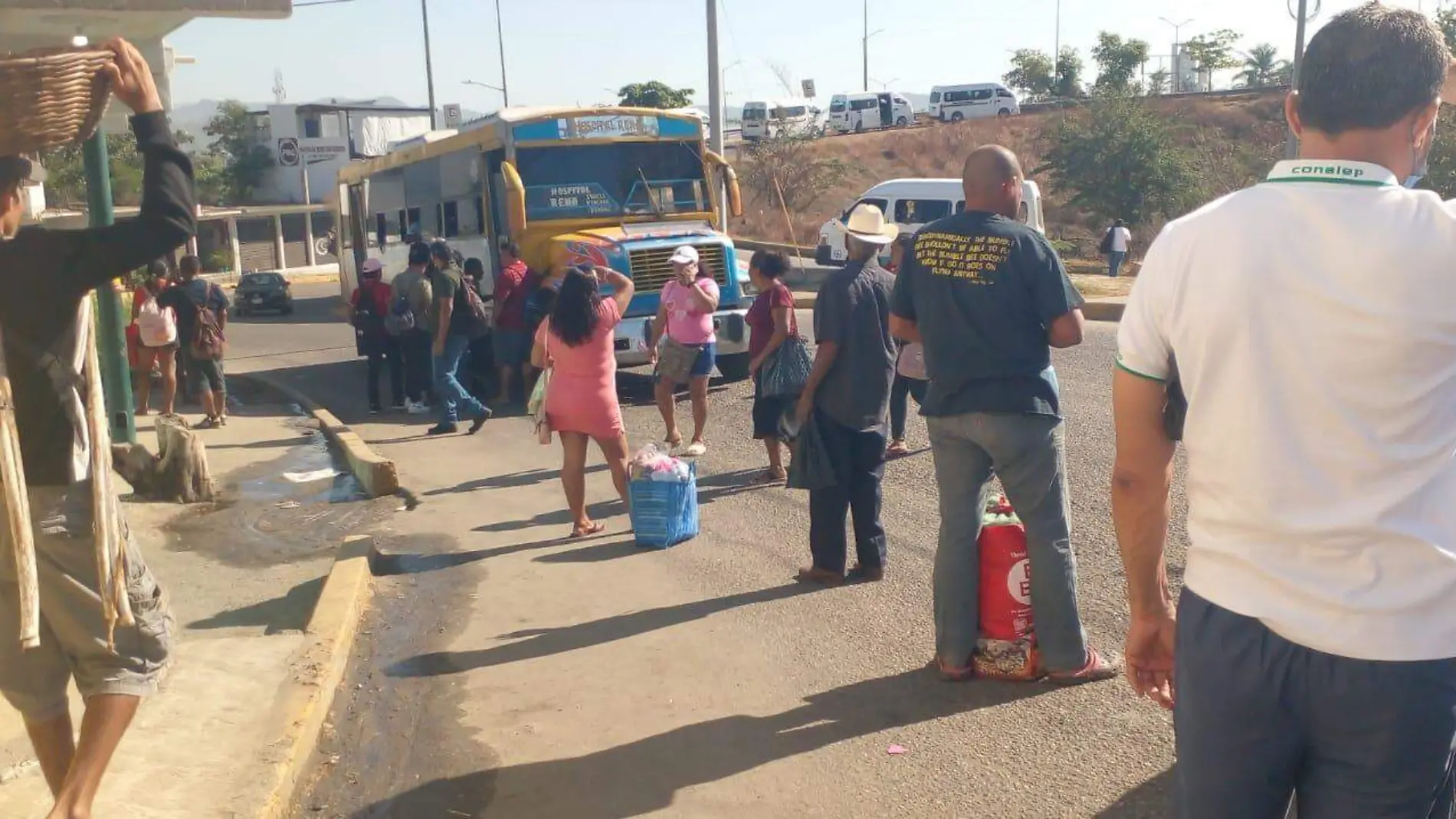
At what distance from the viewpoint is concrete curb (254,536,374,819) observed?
15.2 feet

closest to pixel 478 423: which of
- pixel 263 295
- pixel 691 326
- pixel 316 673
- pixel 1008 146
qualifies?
pixel 691 326

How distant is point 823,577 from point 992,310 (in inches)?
89.8

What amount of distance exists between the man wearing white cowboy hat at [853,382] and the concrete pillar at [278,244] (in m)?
55.7

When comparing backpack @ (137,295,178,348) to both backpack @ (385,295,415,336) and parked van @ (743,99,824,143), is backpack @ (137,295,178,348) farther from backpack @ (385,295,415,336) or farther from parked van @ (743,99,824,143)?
parked van @ (743,99,824,143)

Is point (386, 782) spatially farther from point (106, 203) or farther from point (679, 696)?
point (106, 203)

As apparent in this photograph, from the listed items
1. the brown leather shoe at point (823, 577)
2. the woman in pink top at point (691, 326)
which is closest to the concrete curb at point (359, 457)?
the woman in pink top at point (691, 326)

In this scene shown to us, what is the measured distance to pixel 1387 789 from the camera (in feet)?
7.08

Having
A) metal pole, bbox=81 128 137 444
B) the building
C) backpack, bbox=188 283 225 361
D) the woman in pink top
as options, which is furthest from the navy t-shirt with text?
the building

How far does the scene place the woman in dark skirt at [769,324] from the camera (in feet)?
28.1

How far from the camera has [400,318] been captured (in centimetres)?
1348

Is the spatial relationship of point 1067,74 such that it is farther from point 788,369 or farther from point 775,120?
point 788,369

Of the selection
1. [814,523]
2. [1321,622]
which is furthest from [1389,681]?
[814,523]

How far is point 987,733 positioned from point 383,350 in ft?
36.0

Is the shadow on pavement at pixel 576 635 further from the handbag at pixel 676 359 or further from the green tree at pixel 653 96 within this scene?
the green tree at pixel 653 96
